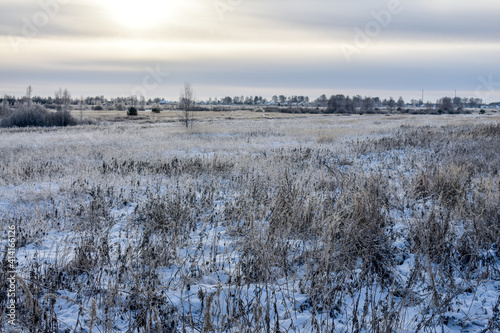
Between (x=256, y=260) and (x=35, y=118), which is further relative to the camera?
(x=35, y=118)

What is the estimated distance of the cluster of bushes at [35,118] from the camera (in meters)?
40.0

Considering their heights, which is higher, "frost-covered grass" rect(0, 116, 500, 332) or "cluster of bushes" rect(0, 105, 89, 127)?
"cluster of bushes" rect(0, 105, 89, 127)

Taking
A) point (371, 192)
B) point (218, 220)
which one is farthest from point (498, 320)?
point (218, 220)

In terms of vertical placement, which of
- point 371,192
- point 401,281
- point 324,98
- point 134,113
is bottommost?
point 401,281

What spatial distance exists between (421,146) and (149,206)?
14417 millimetres

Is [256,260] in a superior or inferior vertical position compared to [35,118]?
inferior

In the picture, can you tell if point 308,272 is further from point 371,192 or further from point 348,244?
point 371,192

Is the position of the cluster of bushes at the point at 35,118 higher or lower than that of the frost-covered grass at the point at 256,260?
higher

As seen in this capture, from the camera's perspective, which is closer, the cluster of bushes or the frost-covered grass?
the frost-covered grass

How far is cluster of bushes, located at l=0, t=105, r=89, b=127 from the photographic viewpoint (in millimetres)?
40031

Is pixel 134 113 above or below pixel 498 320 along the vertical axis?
above

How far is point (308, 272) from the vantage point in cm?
409

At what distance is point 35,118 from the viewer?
41125 mm

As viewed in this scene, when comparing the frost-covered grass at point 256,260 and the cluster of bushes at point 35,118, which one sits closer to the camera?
the frost-covered grass at point 256,260
